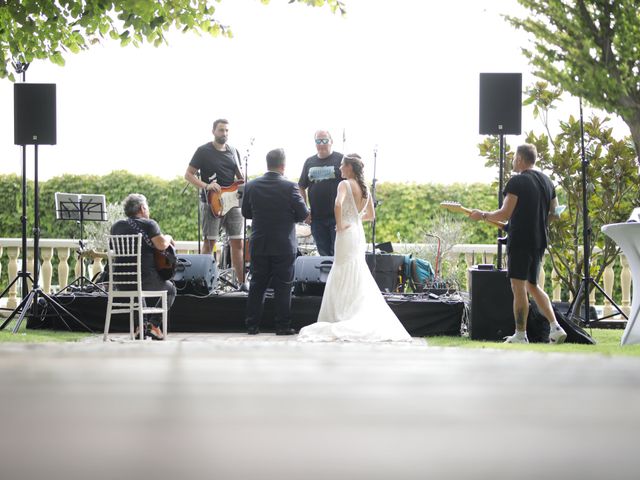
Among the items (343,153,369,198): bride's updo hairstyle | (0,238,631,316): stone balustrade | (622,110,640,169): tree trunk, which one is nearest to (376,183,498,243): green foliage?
(0,238,631,316): stone balustrade

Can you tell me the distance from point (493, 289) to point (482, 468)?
6.45 metres

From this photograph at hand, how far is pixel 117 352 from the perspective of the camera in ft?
1.04

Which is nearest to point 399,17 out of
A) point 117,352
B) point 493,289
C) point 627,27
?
point 627,27

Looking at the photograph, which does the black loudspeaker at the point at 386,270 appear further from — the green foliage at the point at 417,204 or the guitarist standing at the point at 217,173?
the green foliage at the point at 417,204

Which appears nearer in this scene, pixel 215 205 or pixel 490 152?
pixel 215 205

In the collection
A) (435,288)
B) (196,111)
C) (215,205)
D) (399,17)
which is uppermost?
(399,17)

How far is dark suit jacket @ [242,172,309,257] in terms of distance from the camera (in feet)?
21.6

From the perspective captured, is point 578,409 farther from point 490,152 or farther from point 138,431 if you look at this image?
point 490,152

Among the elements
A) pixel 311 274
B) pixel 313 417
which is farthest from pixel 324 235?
pixel 313 417

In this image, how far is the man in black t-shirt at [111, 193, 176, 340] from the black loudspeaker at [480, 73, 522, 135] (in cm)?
282

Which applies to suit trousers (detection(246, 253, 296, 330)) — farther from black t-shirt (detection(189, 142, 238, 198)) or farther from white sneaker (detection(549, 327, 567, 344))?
white sneaker (detection(549, 327, 567, 344))

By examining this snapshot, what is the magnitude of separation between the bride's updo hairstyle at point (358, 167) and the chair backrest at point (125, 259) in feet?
5.57

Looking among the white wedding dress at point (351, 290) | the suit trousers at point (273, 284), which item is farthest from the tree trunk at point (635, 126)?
the suit trousers at point (273, 284)

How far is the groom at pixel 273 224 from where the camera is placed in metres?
6.60
